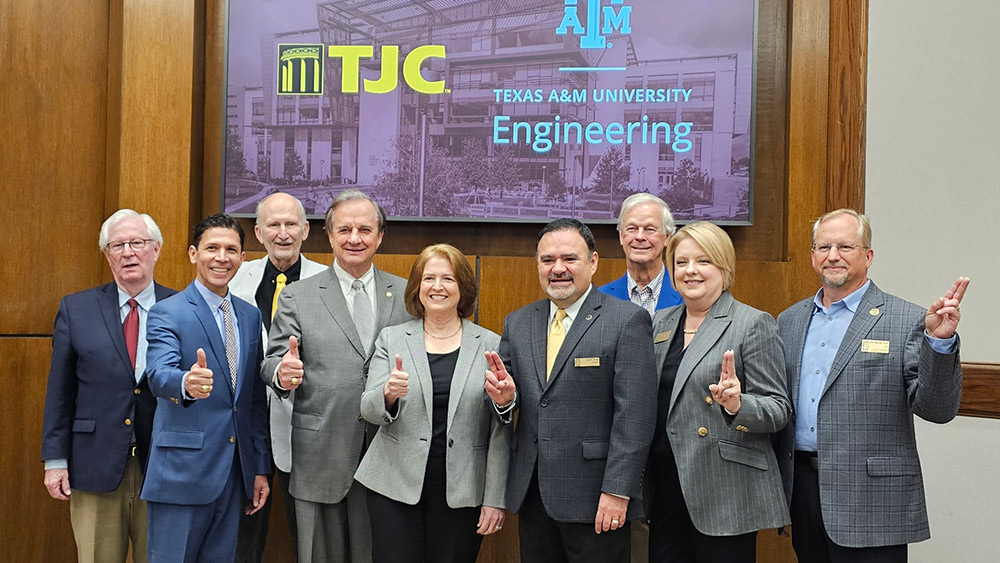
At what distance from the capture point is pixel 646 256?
3.44m

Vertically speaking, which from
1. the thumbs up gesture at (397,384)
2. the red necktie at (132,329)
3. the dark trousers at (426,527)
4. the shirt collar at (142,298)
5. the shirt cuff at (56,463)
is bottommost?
the dark trousers at (426,527)

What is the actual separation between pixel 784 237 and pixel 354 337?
2.33 meters

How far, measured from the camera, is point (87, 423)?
3.16 m

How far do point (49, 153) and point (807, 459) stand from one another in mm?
3905

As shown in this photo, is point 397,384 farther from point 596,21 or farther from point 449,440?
Answer: point 596,21

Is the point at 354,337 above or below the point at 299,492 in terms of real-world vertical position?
above

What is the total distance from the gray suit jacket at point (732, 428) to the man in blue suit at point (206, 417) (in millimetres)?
1550

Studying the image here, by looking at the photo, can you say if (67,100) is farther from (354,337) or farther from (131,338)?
(354,337)

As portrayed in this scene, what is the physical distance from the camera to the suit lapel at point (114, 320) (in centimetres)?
320

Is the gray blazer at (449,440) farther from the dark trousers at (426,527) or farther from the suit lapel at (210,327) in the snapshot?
the suit lapel at (210,327)

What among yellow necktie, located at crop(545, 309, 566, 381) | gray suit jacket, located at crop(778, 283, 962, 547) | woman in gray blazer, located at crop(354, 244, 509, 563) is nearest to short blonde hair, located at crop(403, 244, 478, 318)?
woman in gray blazer, located at crop(354, 244, 509, 563)

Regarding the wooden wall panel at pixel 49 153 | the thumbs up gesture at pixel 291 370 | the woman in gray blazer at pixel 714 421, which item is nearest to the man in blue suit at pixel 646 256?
the woman in gray blazer at pixel 714 421

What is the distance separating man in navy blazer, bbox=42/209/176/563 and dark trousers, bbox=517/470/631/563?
153cm

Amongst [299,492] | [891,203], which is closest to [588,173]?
[891,203]
